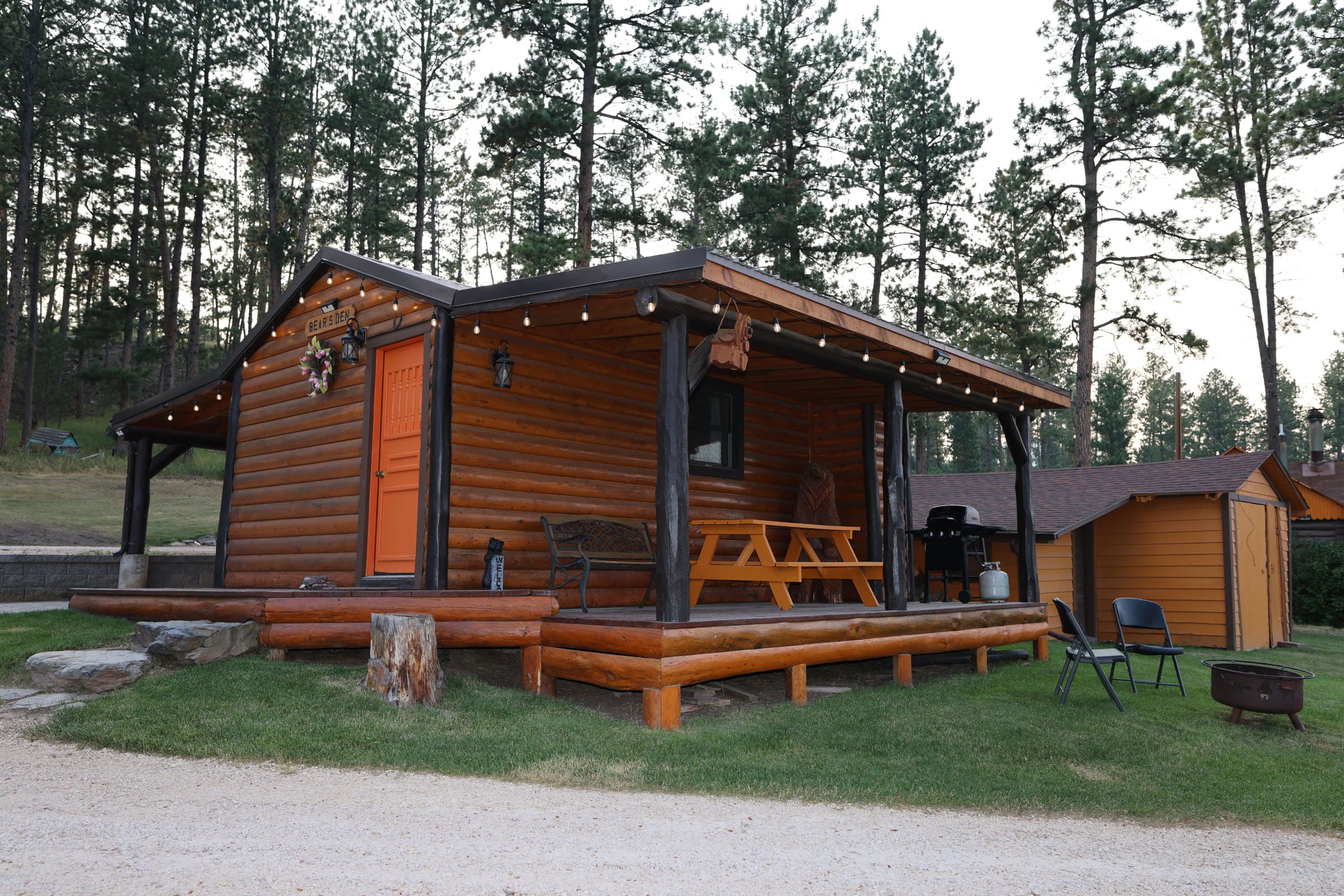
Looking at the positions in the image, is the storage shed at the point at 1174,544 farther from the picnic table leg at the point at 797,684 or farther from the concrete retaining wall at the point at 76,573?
the concrete retaining wall at the point at 76,573

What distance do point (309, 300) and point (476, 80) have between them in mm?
14676

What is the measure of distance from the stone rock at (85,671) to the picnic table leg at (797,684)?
15.2 ft

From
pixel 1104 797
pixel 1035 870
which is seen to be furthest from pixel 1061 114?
pixel 1035 870

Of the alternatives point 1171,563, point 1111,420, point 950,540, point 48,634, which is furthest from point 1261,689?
point 1111,420

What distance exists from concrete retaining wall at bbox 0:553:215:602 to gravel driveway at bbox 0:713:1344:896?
7394 mm

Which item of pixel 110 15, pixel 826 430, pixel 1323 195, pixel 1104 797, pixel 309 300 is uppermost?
pixel 110 15

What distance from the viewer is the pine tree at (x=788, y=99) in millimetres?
21719

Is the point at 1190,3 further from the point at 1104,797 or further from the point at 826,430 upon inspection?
the point at 1104,797

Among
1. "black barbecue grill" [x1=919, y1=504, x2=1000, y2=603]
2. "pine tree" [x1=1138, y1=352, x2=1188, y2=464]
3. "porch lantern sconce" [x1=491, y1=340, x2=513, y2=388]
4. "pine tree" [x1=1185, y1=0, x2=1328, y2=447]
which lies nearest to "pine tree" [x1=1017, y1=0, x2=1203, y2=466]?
"pine tree" [x1=1185, y1=0, x2=1328, y2=447]

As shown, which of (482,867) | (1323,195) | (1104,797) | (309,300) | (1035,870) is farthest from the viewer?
(1323,195)

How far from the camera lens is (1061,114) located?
19375mm

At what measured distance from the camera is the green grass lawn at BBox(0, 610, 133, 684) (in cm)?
676

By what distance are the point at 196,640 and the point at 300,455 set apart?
9.29 feet

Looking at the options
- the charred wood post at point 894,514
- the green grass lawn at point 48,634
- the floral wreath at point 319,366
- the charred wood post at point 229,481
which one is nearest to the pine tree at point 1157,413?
the charred wood post at point 894,514
